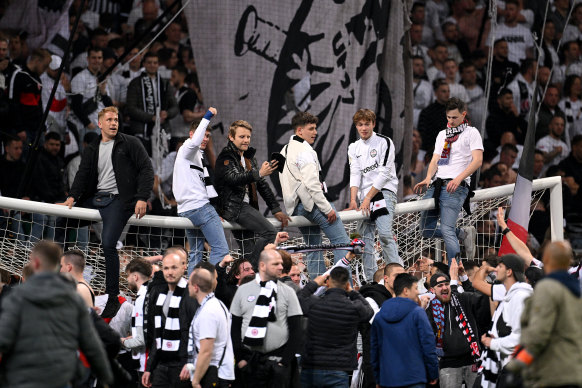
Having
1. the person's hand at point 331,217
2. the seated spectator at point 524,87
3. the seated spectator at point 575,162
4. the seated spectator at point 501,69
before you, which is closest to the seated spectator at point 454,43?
the seated spectator at point 501,69

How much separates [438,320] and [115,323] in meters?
2.79

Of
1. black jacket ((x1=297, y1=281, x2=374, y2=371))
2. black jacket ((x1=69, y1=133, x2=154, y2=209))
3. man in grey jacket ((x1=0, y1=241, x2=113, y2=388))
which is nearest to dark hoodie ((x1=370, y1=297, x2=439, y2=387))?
black jacket ((x1=297, y1=281, x2=374, y2=371))

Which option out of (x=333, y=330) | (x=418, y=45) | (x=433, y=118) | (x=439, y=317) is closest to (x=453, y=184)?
(x=439, y=317)

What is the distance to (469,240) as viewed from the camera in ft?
38.7

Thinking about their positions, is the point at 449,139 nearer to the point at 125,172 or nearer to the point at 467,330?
Answer: the point at 467,330

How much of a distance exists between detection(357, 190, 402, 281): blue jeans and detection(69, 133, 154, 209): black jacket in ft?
7.11

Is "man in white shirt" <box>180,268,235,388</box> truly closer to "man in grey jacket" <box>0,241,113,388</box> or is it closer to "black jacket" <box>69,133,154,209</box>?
"man in grey jacket" <box>0,241,113,388</box>

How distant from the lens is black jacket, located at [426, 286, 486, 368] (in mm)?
9820

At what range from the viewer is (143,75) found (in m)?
13.7

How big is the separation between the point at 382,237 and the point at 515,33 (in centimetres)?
705

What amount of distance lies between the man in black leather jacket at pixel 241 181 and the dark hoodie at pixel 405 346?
1.73 metres

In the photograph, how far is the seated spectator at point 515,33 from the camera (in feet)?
54.5

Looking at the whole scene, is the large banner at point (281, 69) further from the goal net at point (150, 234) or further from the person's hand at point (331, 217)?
the person's hand at point (331, 217)

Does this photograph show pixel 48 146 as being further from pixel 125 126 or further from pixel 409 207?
pixel 409 207
